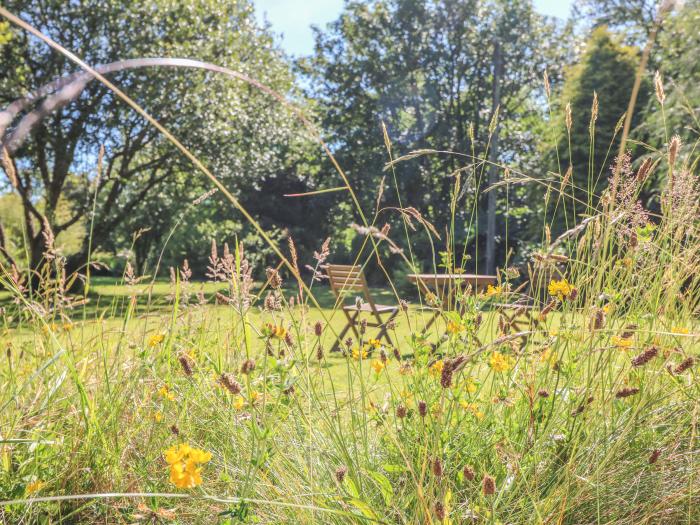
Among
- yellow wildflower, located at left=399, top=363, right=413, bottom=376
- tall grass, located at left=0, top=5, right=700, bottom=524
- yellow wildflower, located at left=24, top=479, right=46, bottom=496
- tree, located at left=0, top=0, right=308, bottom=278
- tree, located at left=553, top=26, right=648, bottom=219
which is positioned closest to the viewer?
tall grass, located at left=0, top=5, right=700, bottom=524

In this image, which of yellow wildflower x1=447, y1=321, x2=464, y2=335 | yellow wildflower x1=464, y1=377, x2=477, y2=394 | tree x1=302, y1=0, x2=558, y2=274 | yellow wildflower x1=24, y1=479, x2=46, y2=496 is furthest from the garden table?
tree x1=302, y1=0, x2=558, y2=274

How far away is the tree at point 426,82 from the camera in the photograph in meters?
20.2

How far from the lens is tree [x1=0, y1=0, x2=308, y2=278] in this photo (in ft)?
37.0

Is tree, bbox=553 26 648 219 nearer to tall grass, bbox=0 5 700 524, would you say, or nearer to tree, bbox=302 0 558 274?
tree, bbox=302 0 558 274

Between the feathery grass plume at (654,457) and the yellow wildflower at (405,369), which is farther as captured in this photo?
the yellow wildflower at (405,369)

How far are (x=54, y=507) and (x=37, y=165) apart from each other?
40.3 feet

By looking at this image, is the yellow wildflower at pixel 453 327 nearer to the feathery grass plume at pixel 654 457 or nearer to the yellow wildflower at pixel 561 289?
the yellow wildflower at pixel 561 289

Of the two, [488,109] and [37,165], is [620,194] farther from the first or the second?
[488,109]

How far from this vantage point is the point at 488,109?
70.4 ft

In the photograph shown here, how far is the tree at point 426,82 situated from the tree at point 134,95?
6.90 metres

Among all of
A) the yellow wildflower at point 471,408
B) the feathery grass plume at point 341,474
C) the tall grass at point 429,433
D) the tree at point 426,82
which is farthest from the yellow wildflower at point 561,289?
the tree at point 426,82

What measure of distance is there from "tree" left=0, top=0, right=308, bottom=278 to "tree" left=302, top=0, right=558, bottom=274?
6902 millimetres

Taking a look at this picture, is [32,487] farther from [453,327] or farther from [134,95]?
[134,95]

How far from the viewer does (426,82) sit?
21.4 m
